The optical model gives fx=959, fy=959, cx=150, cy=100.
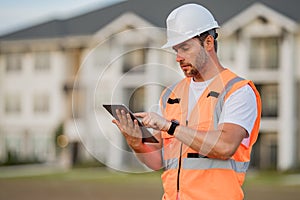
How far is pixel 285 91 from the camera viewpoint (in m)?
37.3

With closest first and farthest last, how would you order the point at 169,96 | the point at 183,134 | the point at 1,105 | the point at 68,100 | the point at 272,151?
the point at 183,134, the point at 169,96, the point at 272,151, the point at 68,100, the point at 1,105

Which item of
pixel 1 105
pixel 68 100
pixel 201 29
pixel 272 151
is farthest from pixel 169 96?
pixel 1 105

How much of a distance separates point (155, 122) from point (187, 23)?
39cm

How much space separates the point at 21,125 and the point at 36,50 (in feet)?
12.1

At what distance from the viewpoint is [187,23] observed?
10.8 ft

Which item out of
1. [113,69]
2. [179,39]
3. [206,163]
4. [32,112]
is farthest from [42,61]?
[179,39]

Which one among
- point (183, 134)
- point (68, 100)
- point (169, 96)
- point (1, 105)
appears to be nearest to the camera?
point (183, 134)

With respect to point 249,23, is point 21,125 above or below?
below

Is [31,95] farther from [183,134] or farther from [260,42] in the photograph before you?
[183,134]

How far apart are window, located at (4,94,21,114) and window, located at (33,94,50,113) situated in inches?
43.2

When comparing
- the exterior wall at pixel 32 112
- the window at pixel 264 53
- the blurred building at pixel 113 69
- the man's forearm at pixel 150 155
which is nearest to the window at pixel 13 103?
the blurred building at pixel 113 69

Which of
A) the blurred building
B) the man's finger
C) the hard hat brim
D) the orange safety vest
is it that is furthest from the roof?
the man's finger

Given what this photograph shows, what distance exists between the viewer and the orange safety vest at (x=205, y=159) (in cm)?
335

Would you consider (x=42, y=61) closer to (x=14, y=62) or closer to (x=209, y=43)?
(x=14, y=62)
